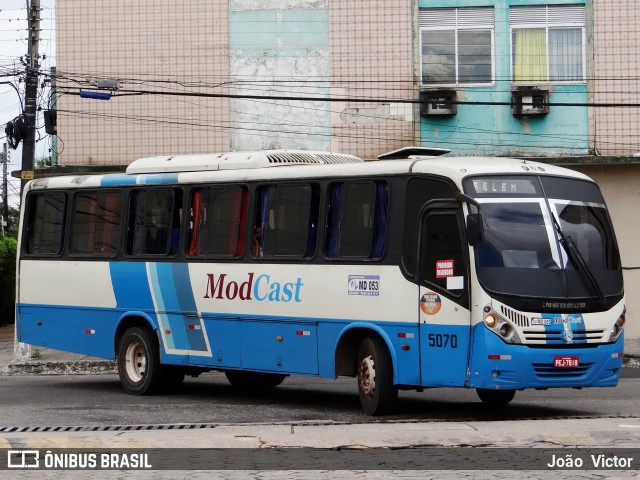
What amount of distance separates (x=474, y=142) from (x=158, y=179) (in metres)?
11.1

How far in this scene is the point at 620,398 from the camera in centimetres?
1645

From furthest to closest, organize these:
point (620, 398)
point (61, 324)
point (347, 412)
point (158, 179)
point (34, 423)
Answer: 1. point (61, 324)
2. point (158, 179)
3. point (620, 398)
4. point (347, 412)
5. point (34, 423)

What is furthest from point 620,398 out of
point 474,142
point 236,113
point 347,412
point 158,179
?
point 236,113

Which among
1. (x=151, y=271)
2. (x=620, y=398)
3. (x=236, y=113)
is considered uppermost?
(x=236, y=113)

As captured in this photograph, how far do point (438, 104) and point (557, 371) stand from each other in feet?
48.3

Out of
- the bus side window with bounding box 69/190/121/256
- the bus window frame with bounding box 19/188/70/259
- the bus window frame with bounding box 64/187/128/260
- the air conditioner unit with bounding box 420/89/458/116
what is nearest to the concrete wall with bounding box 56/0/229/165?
the air conditioner unit with bounding box 420/89/458/116

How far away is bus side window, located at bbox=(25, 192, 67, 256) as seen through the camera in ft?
62.8

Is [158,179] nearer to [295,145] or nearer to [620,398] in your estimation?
[620,398]

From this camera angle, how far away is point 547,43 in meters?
27.5

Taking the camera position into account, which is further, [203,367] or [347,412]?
[203,367]

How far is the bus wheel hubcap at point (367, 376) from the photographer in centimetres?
1443

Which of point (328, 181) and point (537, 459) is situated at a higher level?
point (328, 181)

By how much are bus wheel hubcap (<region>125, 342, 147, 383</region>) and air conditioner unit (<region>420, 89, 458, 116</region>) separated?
11.3 metres

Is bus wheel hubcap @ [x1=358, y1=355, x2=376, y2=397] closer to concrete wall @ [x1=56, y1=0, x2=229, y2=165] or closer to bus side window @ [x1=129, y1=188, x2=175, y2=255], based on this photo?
bus side window @ [x1=129, y1=188, x2=175, y2=255]
